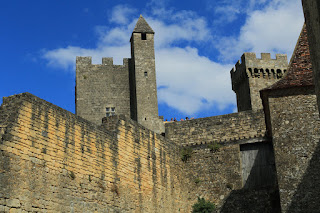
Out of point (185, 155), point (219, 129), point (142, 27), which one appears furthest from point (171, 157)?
point (142, 27)

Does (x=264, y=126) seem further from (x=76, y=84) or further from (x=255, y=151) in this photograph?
(x=76, y=84)

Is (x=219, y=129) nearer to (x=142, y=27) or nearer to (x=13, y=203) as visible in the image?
(x=13, y=203)

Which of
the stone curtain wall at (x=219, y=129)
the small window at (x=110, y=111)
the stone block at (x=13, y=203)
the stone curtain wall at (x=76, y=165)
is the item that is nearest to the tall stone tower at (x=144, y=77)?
the small window at (x=110, y=111)

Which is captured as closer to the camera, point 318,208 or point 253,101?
point 318,208

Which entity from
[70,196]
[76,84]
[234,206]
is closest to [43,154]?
[70,196]

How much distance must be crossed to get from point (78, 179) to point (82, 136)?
116 centimetres

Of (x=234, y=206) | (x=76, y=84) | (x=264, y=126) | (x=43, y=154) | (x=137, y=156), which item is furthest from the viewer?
(x=76, y=84)

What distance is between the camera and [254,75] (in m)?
33.9

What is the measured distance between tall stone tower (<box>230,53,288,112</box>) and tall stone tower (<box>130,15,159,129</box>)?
22.0 ft

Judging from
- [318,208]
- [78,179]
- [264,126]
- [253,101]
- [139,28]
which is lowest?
[318,208]

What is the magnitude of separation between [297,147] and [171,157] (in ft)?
17.4

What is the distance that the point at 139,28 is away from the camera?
A: 32906 millimetres

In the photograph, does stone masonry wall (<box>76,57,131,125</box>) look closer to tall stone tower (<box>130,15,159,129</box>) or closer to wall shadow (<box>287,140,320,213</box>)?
tall stone tower (<box>130,15,159,129</box>)

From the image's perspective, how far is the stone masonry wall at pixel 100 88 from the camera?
3117 centimetres
